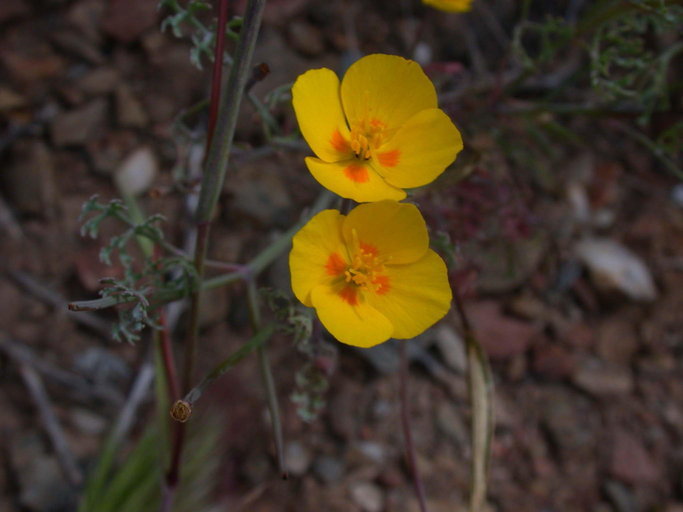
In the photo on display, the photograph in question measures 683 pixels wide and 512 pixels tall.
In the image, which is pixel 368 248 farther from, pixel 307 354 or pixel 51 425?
pixel 51 425

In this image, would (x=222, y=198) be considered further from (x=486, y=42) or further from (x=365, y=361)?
(x=486, y=42)

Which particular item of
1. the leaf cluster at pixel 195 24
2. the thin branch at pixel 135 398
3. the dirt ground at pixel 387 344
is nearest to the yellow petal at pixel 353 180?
the leaf cluster at pixel 195 24

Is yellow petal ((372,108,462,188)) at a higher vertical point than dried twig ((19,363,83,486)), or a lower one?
higher

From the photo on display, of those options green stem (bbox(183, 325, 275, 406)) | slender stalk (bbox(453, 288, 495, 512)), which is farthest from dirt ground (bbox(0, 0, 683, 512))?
green stem (bbox(183, 325, 275, 406))

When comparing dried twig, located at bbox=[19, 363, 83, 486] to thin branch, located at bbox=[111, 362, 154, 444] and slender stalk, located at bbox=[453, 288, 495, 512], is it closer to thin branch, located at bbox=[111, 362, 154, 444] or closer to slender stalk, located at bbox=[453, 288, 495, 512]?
thin branch, located at bbox=[111, 362, 154, 444]

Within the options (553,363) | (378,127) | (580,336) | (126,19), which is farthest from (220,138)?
(580,336)
